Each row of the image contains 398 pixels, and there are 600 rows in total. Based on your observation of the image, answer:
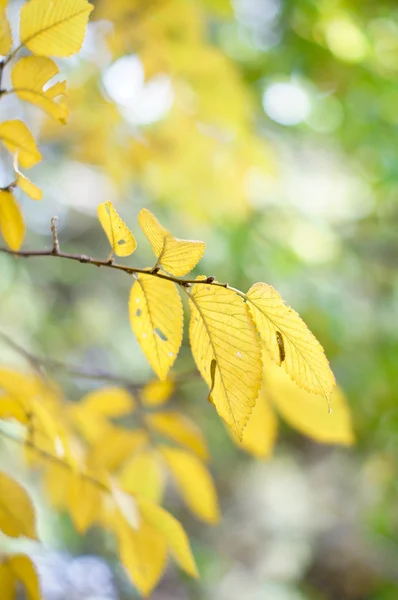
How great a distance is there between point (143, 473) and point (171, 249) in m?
0.52

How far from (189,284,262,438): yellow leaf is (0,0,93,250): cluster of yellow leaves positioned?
154 millimetres

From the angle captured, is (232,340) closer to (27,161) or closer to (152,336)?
(152,336)

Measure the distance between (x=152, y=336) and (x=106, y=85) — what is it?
2.77 feet

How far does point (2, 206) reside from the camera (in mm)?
435

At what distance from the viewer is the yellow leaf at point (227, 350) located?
318 mm

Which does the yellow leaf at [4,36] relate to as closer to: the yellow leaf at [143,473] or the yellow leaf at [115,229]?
the yellow leaf at [115,229]

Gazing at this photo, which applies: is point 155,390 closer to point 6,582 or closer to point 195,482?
point 195,482

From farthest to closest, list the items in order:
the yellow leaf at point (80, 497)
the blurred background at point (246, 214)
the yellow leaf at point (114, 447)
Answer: the blurred background at point (246, 214) → the yellow leaf at point (114, 447) → the yellow leaf at point (80, 497)

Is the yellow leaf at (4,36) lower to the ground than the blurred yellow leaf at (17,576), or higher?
higher

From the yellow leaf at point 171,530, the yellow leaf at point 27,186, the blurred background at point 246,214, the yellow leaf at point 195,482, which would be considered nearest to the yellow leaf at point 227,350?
the yellow leaf at point 27,186

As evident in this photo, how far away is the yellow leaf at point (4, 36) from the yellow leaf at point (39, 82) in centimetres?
1

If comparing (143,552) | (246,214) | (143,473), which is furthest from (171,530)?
(246,214)

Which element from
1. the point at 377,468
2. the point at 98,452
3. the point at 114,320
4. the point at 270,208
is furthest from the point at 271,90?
the point at 377,468

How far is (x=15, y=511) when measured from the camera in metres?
0.46
